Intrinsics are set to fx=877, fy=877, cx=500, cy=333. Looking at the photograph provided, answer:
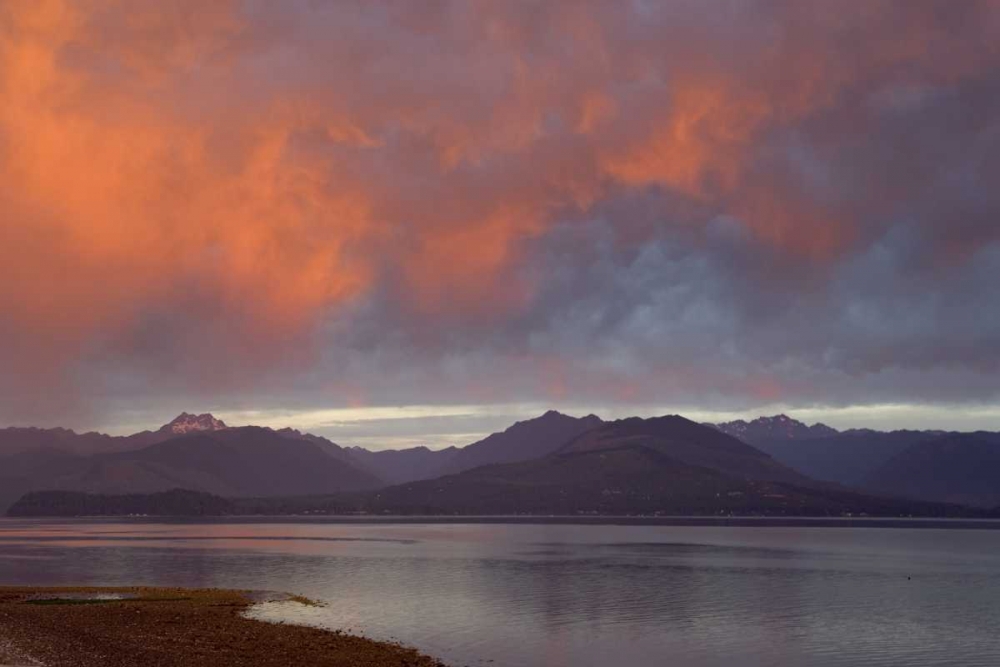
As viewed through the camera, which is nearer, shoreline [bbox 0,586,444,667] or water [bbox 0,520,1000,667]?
shoreline [bbox 0,586,444,667]

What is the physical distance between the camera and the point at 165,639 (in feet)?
203

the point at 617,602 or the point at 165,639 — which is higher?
the point at 165,639

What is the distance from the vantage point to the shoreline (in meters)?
54.3

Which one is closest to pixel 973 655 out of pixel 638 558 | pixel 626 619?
pixel 626 619

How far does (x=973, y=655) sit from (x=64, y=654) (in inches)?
2615

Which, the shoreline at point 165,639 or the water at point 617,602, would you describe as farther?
the water at point 617,602

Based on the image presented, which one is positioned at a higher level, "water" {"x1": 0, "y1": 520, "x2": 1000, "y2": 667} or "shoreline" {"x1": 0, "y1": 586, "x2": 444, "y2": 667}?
"shoreline" {"x1": 0, "y1": 586, "x2": 444, "y2": 667}

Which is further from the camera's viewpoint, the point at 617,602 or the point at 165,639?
the point at 617,602

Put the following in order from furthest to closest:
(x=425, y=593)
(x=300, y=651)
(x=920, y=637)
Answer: (x=425, y=593) < (x=920, y=637) < (x=300, y=651)

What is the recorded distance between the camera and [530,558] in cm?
18488

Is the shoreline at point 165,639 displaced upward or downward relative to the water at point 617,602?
upward

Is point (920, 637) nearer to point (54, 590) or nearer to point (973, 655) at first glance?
point (973, 655)

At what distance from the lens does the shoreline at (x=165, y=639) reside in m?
54.3

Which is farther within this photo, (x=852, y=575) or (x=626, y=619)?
(x=852, y=575)
